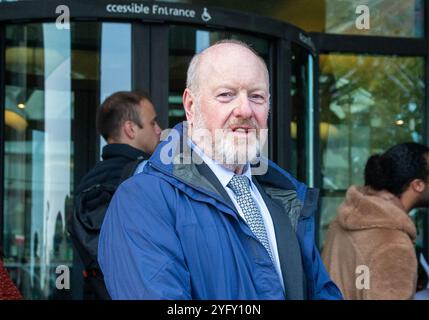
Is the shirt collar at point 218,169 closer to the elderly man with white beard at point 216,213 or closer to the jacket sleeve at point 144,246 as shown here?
the elderly man with white beard at point 216,213

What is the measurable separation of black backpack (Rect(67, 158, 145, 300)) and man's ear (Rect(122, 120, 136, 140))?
35 cm

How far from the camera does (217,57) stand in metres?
2.07

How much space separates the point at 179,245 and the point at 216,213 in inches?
5.4

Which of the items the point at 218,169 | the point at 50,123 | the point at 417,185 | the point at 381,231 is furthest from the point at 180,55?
the point at 218,169

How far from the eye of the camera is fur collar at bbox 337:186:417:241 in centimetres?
330

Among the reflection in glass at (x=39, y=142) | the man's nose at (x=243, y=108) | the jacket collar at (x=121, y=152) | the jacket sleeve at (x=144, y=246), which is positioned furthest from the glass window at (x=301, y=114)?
the jacket sleeve at (x=144, y=246)

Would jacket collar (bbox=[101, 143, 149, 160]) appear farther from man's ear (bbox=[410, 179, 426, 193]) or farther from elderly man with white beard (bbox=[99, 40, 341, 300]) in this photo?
elderly man with white beard (bbox=[99, 40, 341, 300])

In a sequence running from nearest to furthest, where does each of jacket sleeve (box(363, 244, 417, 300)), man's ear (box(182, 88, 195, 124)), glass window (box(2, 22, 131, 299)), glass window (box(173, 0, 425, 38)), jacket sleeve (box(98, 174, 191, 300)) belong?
jacket sleeve (box(98, 174, 191, 300))
man's ear (box(182, 88, 195, 124))
jacket sleeve (box(363, 244, 417, 300))
glass window (box(2, 22, 131, 299))
glass window (box(173, 0, 425, 38))

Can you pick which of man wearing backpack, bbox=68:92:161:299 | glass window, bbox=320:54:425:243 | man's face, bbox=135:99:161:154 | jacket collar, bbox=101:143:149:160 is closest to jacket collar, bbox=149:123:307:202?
man wearing backpack, bbox=68:92:161:299

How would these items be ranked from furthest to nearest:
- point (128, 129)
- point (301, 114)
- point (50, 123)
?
point (301, 114) → point (50, 123) → point (128, 129)

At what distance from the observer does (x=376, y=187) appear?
11.6 ft

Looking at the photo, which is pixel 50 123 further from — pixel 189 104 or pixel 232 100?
pixel 232 100
